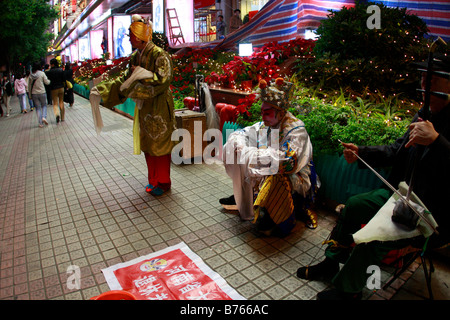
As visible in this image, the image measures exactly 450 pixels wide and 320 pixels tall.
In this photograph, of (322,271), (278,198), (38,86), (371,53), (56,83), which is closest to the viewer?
(322,271)

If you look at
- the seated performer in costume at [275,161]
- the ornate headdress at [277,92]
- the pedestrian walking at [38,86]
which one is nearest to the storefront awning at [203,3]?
Answer: the pedestrian walking at [38,86]

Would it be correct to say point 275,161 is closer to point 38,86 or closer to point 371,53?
point 371,53

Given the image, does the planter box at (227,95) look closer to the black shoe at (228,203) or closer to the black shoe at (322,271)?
the black shoe at (228,203)

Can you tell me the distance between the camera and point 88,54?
1366 inches

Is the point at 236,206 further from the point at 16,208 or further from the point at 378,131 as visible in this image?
the point at 16,208

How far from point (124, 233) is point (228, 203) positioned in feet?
4.69

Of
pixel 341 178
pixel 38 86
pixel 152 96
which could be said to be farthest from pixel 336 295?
pixel 38 86

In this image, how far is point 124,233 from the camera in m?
3.91

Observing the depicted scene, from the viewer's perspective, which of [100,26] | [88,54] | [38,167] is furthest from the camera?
[88,54]

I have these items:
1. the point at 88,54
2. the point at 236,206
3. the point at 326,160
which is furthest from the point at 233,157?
the point at 88,54

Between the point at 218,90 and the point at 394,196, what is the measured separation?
5259mm

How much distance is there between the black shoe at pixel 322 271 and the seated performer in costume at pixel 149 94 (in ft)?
9.02

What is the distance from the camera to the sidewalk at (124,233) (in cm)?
295

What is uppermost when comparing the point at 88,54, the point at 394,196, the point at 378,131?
the point at 88,54
